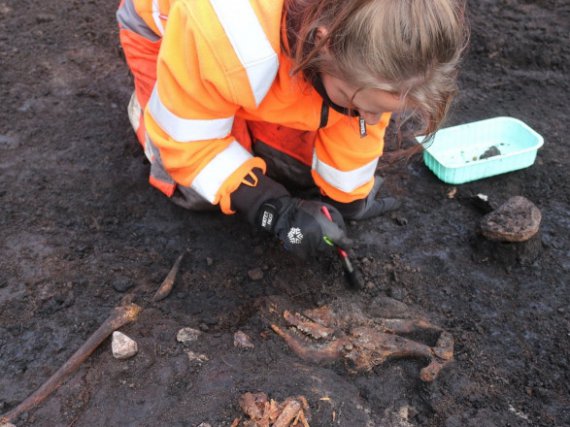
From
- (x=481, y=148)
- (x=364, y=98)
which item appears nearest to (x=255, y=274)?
(x=364, y=98)

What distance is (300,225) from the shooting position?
6.77 ft

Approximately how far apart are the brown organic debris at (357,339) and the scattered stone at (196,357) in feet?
1.00

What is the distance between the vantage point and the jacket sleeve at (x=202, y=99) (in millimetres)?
1739

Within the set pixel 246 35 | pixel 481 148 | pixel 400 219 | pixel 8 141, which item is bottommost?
pixel 481 148

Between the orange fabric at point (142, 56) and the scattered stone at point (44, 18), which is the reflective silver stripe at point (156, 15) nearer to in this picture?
the orange fabric at point (142, 56)

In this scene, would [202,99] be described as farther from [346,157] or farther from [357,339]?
[357,339]

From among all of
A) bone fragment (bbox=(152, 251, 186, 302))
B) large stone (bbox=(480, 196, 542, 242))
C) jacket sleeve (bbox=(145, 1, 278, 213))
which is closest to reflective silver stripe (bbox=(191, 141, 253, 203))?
jacket sleeve (bbox=(145, 1, 278, 213))

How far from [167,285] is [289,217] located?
0.57 m

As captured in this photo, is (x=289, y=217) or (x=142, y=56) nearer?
(x=289, y=217)

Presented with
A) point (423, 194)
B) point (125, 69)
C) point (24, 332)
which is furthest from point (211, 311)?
point (125, 69)

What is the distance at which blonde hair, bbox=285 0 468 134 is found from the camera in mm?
1435

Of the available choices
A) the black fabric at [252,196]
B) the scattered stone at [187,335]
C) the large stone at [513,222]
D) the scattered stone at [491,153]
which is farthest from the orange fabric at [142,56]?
the scattered stone at [491,153]

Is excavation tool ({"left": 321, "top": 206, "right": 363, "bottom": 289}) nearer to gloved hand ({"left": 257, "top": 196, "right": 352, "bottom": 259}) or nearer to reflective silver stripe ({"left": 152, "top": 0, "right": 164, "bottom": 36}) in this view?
gloved hand ({"left": 257, "top": 196, "right": 352, "bottom": 259})

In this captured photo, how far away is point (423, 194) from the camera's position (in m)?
2.89
